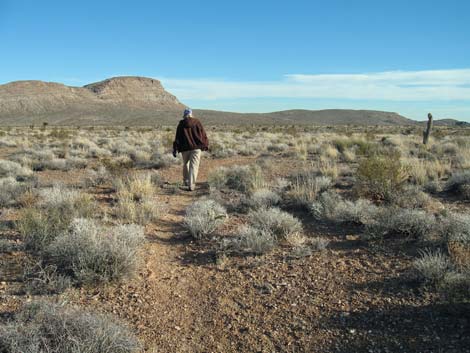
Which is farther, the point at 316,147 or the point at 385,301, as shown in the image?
the point at 316,147


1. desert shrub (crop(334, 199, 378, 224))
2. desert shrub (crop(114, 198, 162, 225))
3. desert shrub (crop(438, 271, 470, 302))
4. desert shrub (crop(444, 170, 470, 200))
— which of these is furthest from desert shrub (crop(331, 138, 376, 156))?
desert shrub (crop(438, 271, 470, 302))

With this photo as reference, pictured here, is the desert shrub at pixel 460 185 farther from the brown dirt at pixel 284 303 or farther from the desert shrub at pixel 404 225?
the brown dirt at pixel 284 303

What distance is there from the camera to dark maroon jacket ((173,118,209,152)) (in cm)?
967

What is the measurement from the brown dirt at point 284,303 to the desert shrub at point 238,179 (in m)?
3.79

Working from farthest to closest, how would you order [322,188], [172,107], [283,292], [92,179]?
[172,107], [92,179], [322,188], [283,292]

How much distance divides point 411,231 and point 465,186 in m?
3.52

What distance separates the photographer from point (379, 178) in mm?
8219

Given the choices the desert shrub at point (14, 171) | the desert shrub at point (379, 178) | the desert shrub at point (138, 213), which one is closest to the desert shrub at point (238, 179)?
the desert shrub at point (379, 178)

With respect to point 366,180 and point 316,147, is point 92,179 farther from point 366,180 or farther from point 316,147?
point 316,147

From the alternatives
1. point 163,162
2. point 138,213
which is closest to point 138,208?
point 138,213

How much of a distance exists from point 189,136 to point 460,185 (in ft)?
20.7

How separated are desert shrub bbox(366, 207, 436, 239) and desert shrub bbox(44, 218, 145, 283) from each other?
3425 millimetres

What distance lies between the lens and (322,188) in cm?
903

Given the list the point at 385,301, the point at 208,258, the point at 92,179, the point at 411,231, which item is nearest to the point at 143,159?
the point at 92,179
